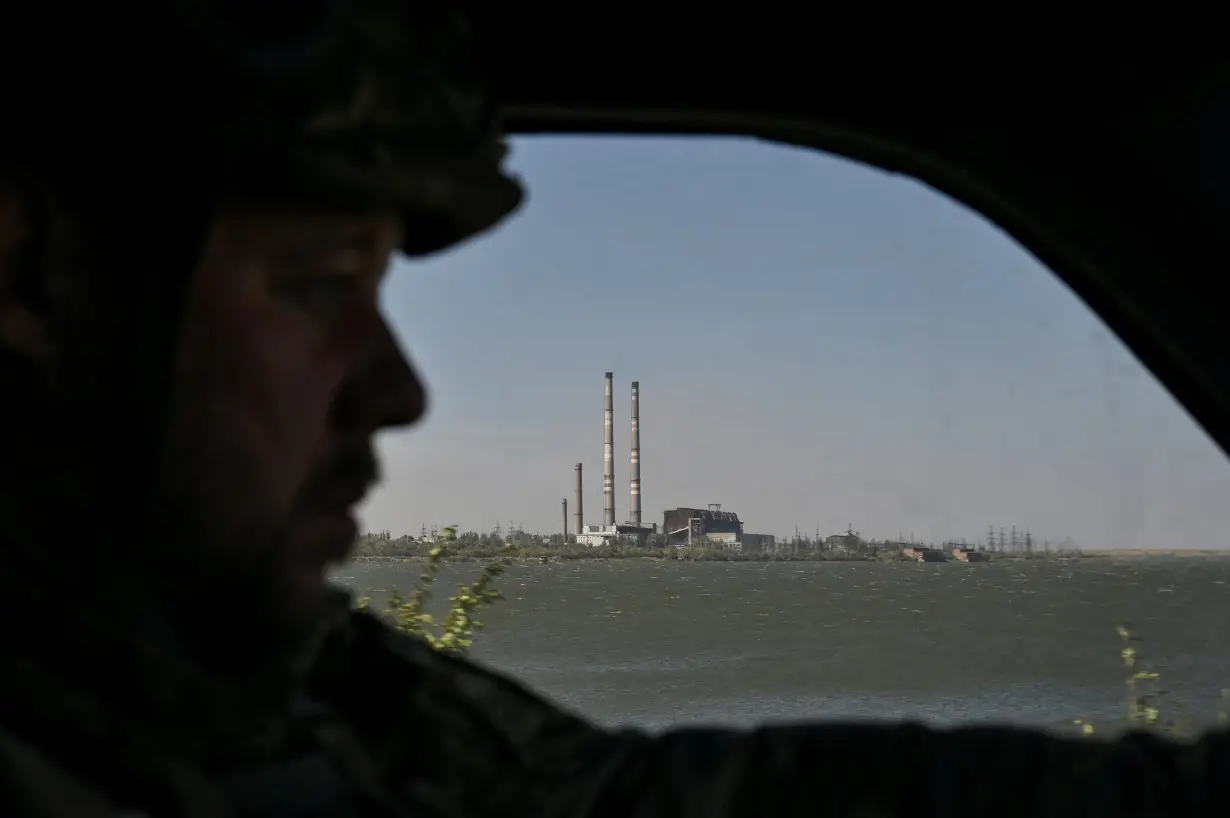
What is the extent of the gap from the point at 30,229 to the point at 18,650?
14.2 inches

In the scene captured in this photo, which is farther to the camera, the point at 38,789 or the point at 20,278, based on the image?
the point at 20,278

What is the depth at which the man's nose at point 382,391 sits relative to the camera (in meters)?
1.22

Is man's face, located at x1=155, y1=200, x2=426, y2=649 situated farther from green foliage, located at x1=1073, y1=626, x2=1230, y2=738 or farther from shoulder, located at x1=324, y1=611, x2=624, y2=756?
green foliage, located at x1=1073, y1=626, x2=1230, y2=738

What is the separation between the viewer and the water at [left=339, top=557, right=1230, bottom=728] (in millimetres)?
16875

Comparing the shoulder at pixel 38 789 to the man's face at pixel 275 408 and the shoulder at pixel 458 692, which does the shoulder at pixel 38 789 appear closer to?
the man's face at pixel 275 408

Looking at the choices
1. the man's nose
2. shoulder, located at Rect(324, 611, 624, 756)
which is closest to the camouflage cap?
the man's nose

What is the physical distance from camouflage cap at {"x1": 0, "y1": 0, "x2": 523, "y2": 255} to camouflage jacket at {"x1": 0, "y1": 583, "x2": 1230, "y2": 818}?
1.50 feet

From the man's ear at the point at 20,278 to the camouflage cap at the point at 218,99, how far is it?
0.04 meters

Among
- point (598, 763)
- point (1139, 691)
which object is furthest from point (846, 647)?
point (598, 763)

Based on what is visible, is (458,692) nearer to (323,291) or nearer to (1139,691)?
(323,291)

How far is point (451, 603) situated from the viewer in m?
5.46

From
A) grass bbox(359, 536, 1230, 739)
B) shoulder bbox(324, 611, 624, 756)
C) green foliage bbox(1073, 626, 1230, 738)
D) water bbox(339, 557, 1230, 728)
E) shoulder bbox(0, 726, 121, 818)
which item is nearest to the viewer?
shoulder bbox(0, 726, 121, 818)

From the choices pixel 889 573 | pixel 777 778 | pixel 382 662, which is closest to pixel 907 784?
pixel 777 778

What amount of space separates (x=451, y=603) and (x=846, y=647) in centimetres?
2742
